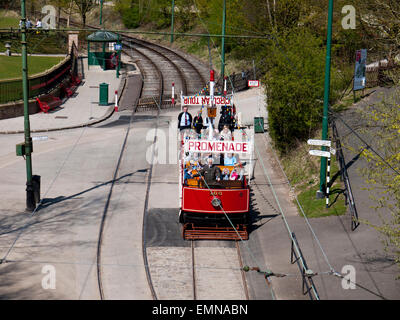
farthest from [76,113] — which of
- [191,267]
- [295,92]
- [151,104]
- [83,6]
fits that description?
[83,6]

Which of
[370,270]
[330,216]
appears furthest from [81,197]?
[370,270]

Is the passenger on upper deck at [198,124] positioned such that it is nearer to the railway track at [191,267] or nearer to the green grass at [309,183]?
the railway track at [191,267]

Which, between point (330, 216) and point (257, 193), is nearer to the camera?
point (330, 216)

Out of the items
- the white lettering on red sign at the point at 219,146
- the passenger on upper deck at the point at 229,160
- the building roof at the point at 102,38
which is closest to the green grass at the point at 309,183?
the passenger on upper deck at the point at 229,160

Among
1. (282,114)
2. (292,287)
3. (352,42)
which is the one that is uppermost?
(352,42)

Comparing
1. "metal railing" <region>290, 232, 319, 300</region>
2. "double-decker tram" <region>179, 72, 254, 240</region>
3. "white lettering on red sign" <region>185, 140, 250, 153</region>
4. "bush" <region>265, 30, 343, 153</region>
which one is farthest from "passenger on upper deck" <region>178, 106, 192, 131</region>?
"metal railing" <region>290, 232, 319, 300</region>

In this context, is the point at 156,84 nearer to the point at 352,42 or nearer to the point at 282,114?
the point at 352,42

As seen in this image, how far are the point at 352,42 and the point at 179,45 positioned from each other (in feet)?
72.2

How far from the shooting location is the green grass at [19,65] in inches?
1654

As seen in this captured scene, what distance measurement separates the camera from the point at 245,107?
119ft

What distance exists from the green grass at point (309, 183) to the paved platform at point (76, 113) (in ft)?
39.4

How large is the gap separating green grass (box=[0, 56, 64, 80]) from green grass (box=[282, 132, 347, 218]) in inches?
858

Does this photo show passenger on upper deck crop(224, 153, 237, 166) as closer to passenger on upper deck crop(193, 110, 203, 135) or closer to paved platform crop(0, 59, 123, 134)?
passenger on upper deck crop(193, 110, 203, 135)

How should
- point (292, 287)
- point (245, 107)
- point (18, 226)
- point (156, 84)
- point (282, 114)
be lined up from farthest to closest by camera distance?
point (156, 84)
point (245, 107)
point (282, 114)
point (18, 226)
point (292, 287)
